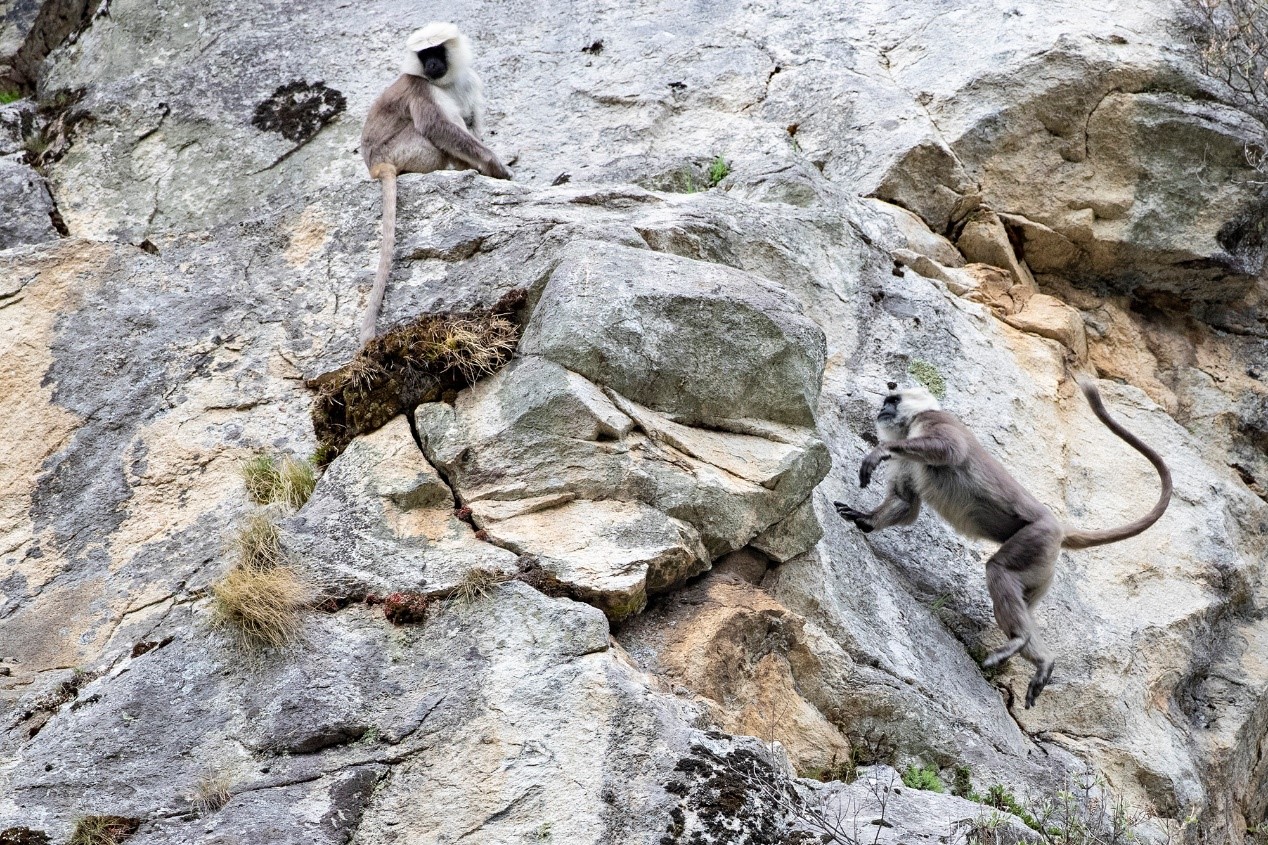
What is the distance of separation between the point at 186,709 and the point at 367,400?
2.12 metres

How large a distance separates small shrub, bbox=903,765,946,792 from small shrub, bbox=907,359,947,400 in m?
3.30

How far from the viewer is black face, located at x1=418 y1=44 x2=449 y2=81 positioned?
10.2m

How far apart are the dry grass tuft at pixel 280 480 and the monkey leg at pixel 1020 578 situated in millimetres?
4214

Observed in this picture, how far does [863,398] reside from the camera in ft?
29.6

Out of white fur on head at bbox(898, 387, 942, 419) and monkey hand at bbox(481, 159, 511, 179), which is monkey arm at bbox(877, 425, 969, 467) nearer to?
white fur on head at bbox(898, 387, 942, 419)

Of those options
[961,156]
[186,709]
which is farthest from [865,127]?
[186,709]

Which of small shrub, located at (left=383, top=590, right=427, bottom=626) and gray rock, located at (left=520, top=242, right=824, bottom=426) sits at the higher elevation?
gray rock, located at (left=520, top=242, right=824, bottom=426)

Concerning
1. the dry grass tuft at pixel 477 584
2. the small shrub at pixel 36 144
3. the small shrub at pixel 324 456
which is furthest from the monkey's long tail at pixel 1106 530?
the small shrub at pixel 36 144

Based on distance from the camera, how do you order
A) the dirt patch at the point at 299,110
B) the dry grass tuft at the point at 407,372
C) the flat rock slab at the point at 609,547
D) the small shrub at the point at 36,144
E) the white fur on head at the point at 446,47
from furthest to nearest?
1. the dirt patch at the point at 299,110
2. the small shrub at the point at 36,144
3. the white fur on head at the point at 446,47
4. the dry grass tuft at the point at 407,372
5. the flat rock slab at the point at 609,547

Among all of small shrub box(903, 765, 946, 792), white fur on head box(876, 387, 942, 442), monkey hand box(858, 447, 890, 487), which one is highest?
monkey hand box(858, 447, 890, 487)

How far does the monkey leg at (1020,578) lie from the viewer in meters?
7.84

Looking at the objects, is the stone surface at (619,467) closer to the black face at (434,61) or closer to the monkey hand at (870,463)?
the monkey hand at (870,463)

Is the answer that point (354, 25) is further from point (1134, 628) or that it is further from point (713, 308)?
point (1134, 628)

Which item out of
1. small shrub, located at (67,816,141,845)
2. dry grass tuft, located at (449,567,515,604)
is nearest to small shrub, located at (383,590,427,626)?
dry grass tuft, located at (449,567,515,604)
